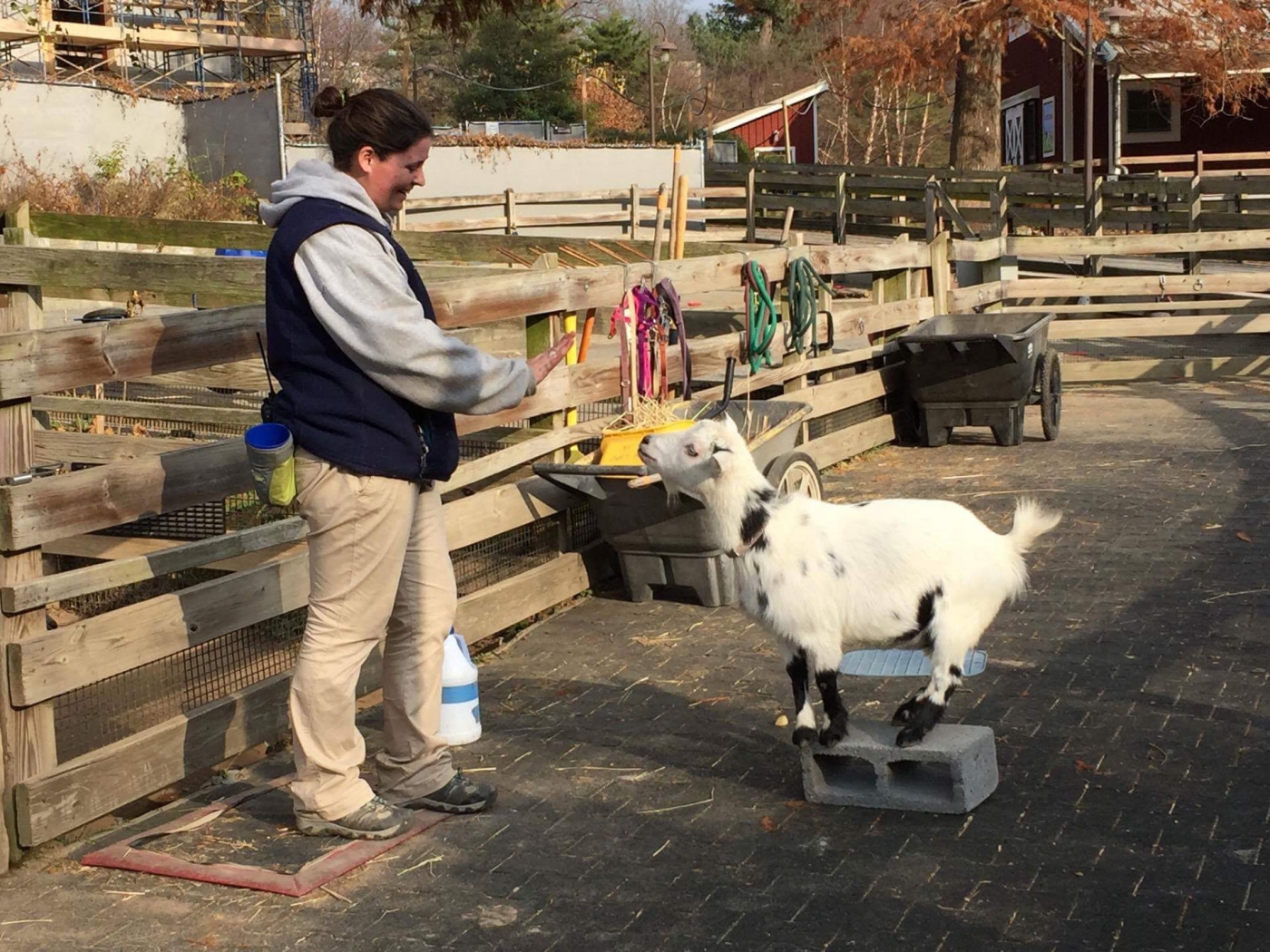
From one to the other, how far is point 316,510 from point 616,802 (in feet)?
4.48

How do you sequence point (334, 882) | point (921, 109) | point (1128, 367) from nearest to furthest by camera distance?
point (334, 882) → point (1128, 367) → point (921, 109)

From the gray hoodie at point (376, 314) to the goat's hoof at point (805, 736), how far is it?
1.45 m

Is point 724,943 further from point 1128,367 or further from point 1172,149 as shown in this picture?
point 1172,149

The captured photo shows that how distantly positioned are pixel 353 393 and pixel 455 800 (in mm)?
1354

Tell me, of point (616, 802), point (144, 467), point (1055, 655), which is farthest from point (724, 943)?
point (1055, 655)

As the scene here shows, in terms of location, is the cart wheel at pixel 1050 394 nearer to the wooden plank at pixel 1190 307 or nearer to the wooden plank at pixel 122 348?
the wooden plank at pixel 1190 307

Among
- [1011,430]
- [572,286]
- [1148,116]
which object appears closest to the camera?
[572,286]

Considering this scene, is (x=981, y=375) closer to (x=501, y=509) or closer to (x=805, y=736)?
(x=501, y=509)

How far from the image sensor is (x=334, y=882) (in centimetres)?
425

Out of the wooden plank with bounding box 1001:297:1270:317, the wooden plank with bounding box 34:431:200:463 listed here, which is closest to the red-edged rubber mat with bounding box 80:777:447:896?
the wooden plank with bounding box 34:431:200:463

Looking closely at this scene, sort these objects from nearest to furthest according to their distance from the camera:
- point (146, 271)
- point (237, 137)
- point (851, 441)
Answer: point (146, 271), point (851, 441), point (237, 137)

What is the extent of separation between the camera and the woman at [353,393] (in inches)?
165

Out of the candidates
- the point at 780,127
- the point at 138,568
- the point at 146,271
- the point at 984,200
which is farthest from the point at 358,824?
the point at 780,127

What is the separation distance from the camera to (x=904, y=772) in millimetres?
4949
